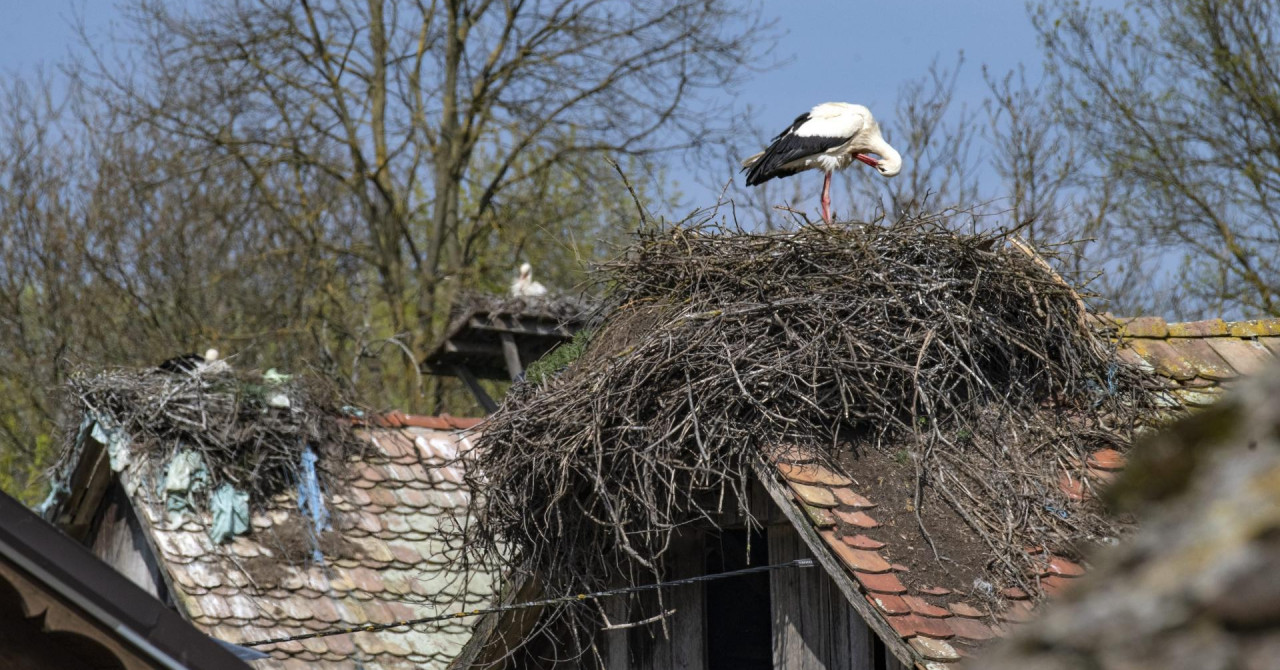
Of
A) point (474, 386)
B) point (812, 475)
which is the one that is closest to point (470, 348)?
point (474, 386)

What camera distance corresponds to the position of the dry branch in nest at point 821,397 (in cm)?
564

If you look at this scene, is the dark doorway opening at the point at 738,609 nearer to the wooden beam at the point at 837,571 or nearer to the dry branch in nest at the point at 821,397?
the dry branch in nest at the point at 821,397

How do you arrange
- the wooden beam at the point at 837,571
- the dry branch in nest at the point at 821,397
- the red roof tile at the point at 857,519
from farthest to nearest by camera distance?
the dry branch in nest at the point at 821,397 → the red roof tile at the point at 857,519 → the wooden beam at the point at 837,571

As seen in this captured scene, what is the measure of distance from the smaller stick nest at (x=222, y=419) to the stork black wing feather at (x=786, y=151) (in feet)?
12.4

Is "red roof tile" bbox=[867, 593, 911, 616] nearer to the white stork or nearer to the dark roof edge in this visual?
the dark roof edge

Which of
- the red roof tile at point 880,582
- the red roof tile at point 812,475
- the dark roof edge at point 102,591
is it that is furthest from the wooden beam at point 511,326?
the dark roof edge at point 102,591

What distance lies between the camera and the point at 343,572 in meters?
9.52

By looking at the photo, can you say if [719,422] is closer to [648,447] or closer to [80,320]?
[648,447]

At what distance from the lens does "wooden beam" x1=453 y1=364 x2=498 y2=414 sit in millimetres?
12586

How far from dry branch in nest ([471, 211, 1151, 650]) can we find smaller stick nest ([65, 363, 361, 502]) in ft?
12.8

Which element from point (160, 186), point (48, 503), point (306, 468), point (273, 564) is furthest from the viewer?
point (160, 186)

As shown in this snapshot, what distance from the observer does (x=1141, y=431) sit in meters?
5.86

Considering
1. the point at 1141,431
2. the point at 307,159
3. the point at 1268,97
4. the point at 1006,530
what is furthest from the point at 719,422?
the point at 307,159

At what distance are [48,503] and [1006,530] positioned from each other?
8.20 meters
